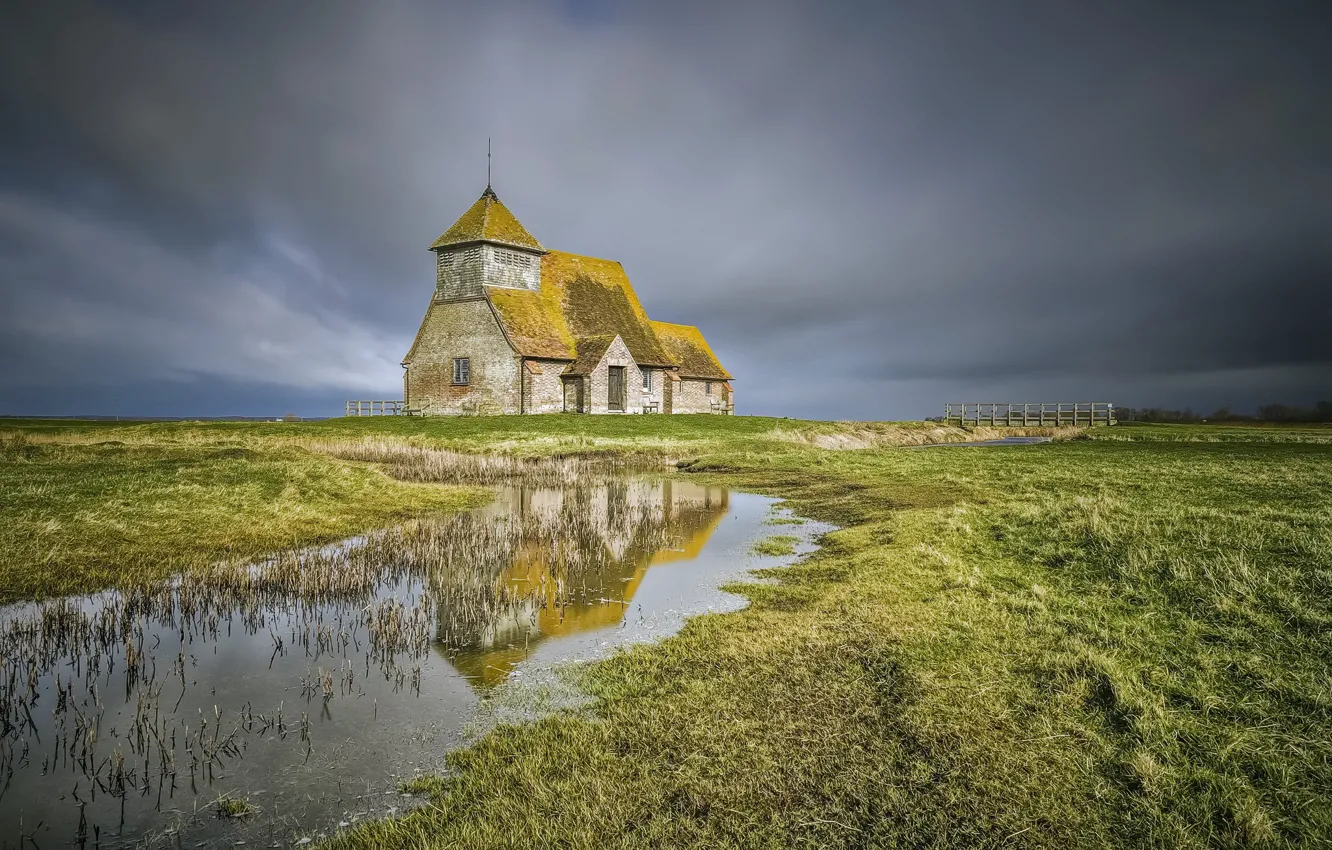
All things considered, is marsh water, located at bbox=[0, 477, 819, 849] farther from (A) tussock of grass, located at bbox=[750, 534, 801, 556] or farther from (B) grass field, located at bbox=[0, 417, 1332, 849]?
(B) grass field, located at bbox=[0, 417, 1332, 849]

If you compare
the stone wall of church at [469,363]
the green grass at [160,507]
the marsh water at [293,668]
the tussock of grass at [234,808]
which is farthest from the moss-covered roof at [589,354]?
the tussock of grass at [234,808]

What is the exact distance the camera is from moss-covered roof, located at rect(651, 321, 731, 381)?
54344mm

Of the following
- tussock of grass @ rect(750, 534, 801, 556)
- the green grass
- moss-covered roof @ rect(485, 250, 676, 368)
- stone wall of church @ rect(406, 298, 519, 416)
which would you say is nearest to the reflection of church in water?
tussock of grass @ rect(750, 534, 801, 556)

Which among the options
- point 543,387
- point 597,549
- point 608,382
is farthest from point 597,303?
point 597,549

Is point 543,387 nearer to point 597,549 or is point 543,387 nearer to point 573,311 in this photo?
point 573,311

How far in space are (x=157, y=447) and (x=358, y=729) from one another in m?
21.1

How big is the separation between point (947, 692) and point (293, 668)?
20.7 ft

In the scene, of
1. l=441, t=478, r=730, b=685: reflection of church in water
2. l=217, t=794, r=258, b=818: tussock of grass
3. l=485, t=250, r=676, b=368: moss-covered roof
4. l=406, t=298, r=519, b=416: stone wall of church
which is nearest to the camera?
l=217, t=794, r=258, b=818: tussock of grass

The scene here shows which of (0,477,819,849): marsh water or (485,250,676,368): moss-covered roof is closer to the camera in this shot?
(0,477,819,849): marsh water

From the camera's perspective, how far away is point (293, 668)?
20.8 ft

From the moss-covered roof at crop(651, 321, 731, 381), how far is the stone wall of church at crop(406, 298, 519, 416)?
16.4 m

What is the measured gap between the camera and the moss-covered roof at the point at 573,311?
42.3 meters

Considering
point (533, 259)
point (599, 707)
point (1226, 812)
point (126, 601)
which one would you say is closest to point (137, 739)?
point (599, 707)

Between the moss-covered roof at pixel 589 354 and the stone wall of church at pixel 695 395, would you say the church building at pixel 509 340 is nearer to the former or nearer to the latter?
the moss-covered roof at pixel 589 354
